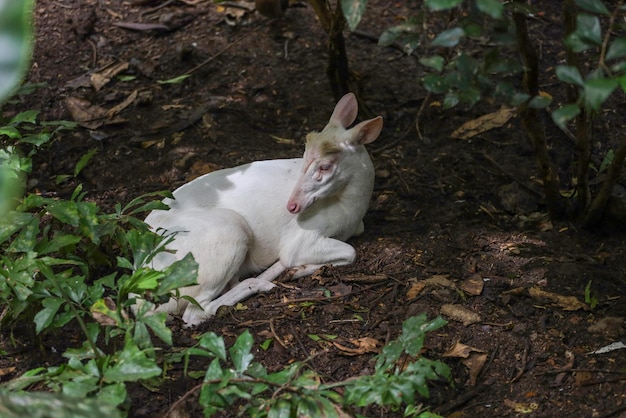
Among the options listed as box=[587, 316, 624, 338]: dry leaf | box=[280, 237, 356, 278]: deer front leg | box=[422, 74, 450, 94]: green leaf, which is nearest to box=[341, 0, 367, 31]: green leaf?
box=[422, 74, 450, 94]: green leaf

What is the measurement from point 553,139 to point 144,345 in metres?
3.86

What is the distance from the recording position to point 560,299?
4.56 meters

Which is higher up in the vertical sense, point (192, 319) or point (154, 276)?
point (154, 276)

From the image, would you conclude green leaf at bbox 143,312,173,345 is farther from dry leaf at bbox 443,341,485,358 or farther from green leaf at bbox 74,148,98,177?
green leaf at bbox 74,148,98,177

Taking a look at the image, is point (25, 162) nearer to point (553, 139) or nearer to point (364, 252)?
point (364, 252)

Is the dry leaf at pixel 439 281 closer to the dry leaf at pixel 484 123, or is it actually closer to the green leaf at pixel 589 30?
the dry leaf at pixel 484 123

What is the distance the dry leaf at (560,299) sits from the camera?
14.7ft

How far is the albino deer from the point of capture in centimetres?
496

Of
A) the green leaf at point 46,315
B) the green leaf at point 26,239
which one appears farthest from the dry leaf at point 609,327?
the green leaf at point 26,239

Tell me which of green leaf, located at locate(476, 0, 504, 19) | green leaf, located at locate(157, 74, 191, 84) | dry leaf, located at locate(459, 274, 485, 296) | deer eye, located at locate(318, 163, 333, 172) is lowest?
dry leaf, located at locate(459, 274, 485, 296)

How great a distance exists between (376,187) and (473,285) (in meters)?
1.34

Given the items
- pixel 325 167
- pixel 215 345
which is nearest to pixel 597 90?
pixel 215 345

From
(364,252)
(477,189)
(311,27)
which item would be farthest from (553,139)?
(311,27)

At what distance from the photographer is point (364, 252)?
528cm
